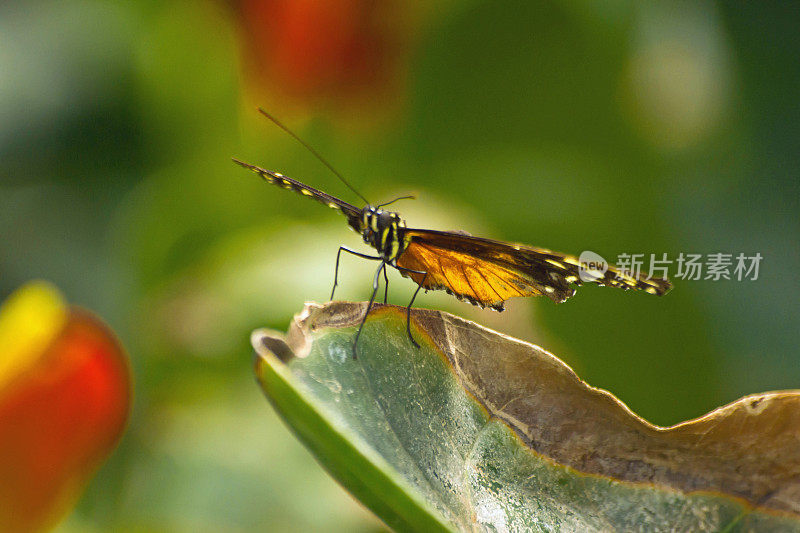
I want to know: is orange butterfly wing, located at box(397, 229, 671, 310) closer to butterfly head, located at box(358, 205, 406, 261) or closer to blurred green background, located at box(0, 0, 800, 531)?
butterfly head, located at box(358, 205, 406, 261)

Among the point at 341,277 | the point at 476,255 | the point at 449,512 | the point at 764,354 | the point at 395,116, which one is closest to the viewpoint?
the point at 449,512

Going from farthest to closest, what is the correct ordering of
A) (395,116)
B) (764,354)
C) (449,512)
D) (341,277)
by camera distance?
(395,116)
(764,354)
(341,277)
(449,512)

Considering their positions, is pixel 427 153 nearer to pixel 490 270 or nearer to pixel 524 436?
pixel 490 270

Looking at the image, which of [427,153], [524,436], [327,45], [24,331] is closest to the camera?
[524,436]

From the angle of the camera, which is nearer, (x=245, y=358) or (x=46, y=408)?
(x=46, y=408)

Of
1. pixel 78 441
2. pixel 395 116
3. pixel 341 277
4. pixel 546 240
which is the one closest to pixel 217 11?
pixel 395 116

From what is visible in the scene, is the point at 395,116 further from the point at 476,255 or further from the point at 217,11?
the point at 476,255

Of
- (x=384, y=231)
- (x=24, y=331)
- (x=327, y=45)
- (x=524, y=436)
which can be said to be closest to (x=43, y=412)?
(x=24, y=331)

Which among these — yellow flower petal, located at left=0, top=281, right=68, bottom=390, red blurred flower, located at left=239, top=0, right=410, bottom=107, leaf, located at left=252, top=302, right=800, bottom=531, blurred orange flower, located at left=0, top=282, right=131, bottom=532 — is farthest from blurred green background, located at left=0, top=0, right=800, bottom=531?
leaf, located at left=252, top=302, right=800, bottom=531
